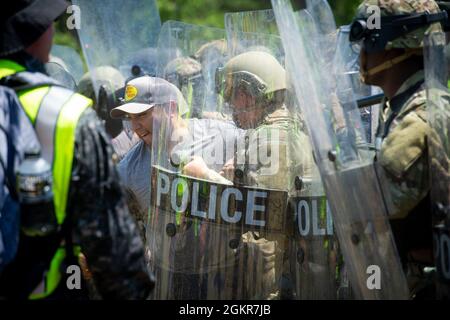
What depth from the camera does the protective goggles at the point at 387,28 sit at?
3.88 m

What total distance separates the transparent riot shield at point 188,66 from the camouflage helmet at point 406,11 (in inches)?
51.6

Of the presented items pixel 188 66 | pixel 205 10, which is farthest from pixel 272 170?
pixel 205 10

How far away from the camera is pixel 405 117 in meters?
3.75

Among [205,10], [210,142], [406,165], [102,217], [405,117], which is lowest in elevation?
[102,217]

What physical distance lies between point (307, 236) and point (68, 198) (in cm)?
194

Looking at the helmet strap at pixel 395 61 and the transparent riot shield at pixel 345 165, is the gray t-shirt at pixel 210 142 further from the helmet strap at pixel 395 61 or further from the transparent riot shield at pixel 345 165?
the helmet strap at pixel 395 61

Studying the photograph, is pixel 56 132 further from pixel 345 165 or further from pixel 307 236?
pixel 307 236

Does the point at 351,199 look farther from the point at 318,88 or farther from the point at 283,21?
the point at 283,21

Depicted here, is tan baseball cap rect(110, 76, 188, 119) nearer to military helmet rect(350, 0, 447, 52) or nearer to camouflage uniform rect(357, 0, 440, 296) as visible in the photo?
military helmet rect(350, 0, 447, 52)

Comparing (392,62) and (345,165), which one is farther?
(392,62)

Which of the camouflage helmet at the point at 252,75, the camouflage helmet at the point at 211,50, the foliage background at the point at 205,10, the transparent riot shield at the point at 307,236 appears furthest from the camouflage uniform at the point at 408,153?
the foliage background at the point at 205,10

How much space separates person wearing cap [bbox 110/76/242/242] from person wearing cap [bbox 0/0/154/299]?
165cm

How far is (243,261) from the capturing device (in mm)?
4652
